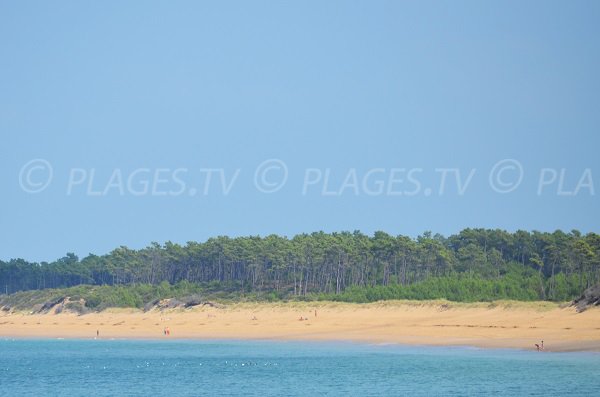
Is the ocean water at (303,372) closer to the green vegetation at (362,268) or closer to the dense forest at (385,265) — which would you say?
the dense forest at (385,265)

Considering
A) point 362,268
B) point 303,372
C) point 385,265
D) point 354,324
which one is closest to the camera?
point 303,372

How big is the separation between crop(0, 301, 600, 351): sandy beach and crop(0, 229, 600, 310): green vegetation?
424 cm

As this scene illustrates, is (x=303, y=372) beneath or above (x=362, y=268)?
beneath

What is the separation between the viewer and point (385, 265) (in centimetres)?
10844

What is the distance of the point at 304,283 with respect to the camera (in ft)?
380

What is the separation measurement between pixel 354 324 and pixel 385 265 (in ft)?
82.7

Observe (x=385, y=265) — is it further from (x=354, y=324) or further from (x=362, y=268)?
(x=354, y=324)

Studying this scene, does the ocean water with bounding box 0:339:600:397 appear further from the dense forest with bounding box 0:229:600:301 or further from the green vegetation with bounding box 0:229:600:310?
the green vegetation with bounding box 0:229:600:310

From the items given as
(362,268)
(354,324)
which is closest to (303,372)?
(354,324)

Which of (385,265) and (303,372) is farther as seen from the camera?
(385,265)

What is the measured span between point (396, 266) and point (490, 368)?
199 ft

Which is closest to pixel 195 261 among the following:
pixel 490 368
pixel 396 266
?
pixel 396 266

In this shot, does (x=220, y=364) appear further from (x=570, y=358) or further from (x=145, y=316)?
(x=145, y=316)

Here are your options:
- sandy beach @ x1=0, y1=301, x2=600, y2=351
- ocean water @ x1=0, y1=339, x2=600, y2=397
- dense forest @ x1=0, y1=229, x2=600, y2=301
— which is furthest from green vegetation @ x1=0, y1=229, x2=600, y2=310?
ocean water @ x1=0, y1=339, x2=600, y2=397
